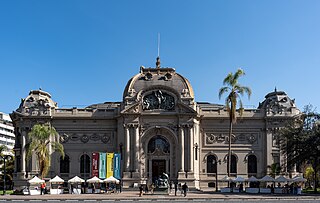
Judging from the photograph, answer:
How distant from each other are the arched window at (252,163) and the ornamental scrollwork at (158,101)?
1621 cm

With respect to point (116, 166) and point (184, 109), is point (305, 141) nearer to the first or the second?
point (184, 109)

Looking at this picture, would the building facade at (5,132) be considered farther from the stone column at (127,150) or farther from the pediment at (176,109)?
the pediment at (176,109)

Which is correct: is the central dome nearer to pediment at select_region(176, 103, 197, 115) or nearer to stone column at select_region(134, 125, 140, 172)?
pediment at select_region(176, 103, 197, 115)

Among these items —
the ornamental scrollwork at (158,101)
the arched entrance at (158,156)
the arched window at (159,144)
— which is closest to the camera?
the ornamental scrollwork at (158,101)

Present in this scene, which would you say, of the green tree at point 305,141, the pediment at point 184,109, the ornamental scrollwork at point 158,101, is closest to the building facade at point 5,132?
the ornamental scrollwork at point 158,101

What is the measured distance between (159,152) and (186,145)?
4.77 meters

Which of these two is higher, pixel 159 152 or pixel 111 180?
pixel 159 152

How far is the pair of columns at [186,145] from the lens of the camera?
256 ft

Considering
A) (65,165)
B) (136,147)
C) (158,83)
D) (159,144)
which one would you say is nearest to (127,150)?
(136,147)

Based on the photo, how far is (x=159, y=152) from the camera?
80.2m

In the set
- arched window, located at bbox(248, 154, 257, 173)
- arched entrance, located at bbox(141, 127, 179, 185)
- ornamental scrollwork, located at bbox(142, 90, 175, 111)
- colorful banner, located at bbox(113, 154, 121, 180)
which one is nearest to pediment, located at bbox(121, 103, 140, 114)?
ornamental scrollwork, located at bbox(142, 90, 175, 111)

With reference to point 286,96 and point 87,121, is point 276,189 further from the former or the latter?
point 87,121

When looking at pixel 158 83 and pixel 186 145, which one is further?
pixel 158 83

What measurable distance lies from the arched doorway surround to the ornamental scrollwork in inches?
133
